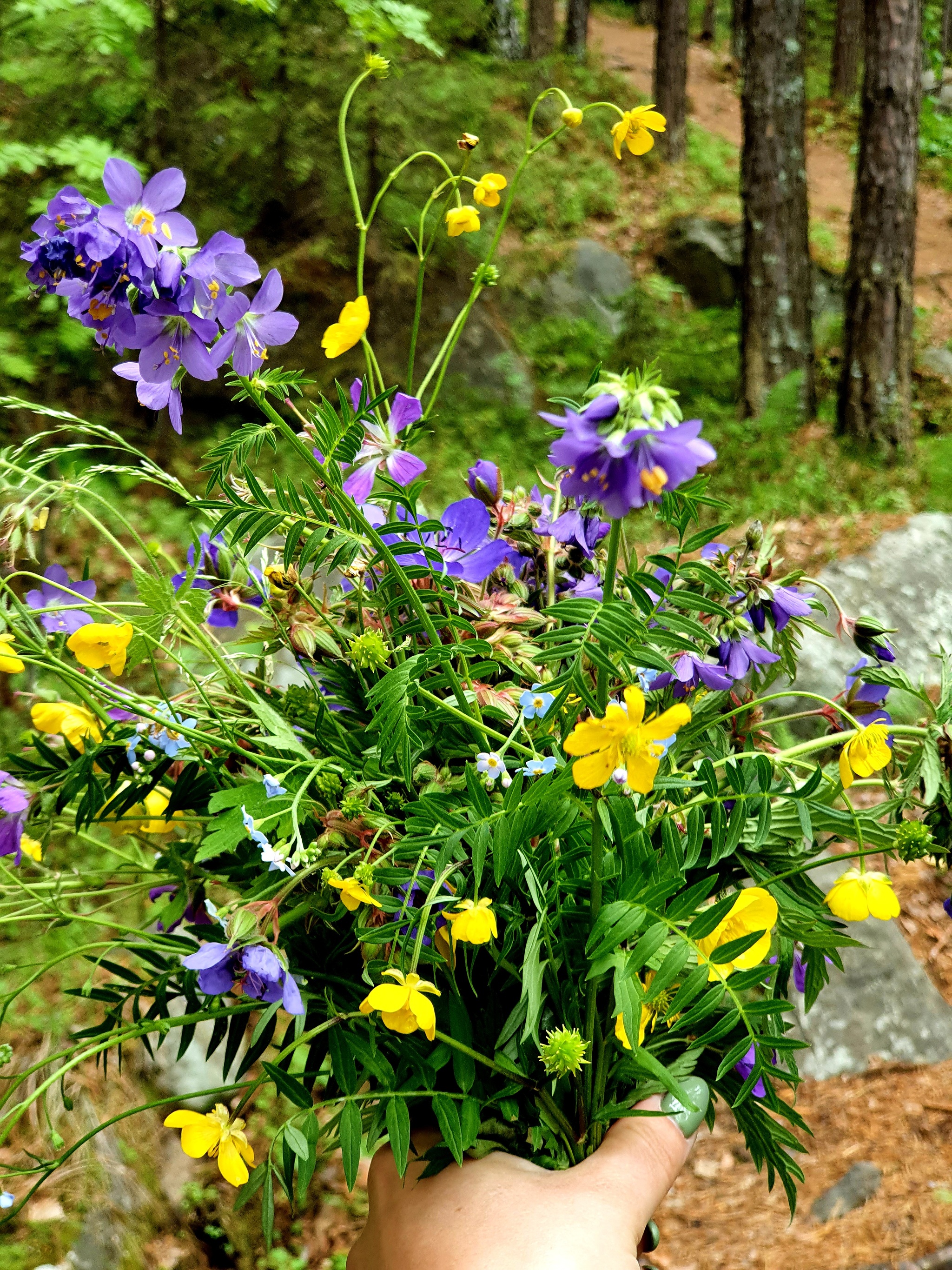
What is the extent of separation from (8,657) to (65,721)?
16 cm

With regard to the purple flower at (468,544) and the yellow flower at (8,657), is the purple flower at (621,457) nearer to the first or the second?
the purple flower at (468,544)

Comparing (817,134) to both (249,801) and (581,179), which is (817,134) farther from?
(249,801)

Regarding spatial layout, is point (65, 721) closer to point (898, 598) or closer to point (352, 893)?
point (352, 893)

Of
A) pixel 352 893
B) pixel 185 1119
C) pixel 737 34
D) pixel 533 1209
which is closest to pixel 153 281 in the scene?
pixel 352 893

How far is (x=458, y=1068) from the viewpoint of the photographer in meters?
0.85

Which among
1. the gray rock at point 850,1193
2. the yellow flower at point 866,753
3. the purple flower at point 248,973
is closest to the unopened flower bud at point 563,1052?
the purple flower at point 248,973

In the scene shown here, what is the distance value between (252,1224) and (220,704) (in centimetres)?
179

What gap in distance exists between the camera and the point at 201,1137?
768mm

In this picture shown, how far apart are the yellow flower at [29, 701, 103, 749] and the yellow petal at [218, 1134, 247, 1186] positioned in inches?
15.2

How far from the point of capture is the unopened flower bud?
2.57 ft

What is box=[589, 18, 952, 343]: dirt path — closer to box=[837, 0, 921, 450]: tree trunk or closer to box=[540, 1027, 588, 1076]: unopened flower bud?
box=[837, 0, 921, 450]: tree trunk

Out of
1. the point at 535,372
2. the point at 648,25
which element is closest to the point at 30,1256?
the point at 535,372

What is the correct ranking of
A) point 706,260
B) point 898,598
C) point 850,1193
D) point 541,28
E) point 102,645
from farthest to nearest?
point 541,28 → point 706,260 → point 898,598 → point 850,1193 → point 102,645

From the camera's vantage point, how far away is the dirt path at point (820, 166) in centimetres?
741
